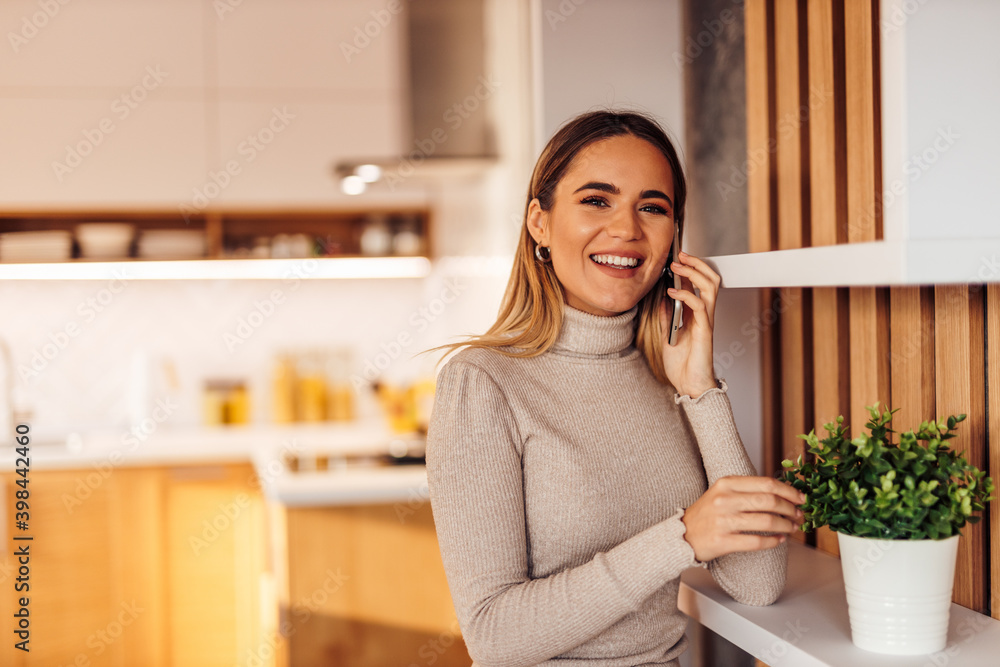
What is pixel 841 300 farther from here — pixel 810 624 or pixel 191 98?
pixel 191 98

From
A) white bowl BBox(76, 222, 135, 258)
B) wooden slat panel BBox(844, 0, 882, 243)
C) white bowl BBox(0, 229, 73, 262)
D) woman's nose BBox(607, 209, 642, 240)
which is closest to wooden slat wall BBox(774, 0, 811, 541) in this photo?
wooden slat panel BBox(844, 0, 882, 243)

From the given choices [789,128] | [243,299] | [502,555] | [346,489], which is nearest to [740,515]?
[502,555]

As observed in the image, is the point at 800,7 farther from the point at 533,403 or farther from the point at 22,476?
the point at 22,476

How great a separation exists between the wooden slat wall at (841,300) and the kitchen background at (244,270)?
0.87 meters

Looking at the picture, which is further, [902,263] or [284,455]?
[284,455]

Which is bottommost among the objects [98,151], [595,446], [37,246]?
[595,446]

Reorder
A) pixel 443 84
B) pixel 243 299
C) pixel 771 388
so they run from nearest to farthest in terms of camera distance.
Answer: pixel 771 388, pixel 443 84, pixel 243 299

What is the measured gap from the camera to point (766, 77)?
4.68 ft

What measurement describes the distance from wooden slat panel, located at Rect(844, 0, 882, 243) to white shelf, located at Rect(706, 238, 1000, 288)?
293 millimetres

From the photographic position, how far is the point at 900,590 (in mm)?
914

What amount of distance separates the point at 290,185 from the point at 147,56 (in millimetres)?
709

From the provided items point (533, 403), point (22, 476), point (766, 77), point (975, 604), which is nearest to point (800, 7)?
point (766, 77)

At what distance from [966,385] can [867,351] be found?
185 mm

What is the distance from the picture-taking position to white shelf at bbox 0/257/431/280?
11.1 feet
